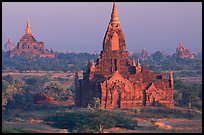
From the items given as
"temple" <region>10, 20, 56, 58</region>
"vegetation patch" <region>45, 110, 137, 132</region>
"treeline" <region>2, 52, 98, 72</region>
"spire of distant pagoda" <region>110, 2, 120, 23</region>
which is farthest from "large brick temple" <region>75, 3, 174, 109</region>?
"treeline" <region>2, 52, 98, 72</region>

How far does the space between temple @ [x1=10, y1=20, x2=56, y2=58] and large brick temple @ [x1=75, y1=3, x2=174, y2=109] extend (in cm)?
4890

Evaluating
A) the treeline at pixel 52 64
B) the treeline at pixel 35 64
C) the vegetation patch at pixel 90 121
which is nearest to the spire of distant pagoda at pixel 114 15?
the vegetation patch at pixel 90 121

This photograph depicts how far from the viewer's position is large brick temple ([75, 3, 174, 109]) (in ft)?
133

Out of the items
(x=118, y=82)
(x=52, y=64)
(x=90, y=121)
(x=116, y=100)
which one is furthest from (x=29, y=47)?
(x=90, y=121)

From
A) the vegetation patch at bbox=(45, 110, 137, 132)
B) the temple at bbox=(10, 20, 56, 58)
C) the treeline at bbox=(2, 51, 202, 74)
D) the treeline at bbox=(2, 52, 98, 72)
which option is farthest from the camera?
the treeline at bbox=(2, 51, 202, 74)

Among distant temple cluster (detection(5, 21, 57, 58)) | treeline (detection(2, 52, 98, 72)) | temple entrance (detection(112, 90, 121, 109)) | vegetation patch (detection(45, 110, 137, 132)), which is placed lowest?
vegetation patch (detection(45, 110, 137, 132))

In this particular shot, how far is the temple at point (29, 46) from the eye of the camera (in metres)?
93.3

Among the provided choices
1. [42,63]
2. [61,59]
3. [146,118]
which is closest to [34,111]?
[146,118]

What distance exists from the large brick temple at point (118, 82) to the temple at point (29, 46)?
160 feet

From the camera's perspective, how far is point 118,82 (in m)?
40.7

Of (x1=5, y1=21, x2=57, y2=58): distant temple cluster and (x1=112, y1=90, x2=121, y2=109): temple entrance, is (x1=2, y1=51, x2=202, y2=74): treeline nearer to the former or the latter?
(x1=5, y1=21, x2=57, y2=58): distant temple cluster

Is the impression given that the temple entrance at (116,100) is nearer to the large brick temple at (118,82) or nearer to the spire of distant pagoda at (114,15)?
the large brick temple at (118,82)

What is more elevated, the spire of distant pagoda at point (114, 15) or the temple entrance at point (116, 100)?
the spire of distant pagoda at point (114, 15)

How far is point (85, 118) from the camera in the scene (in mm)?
34281
